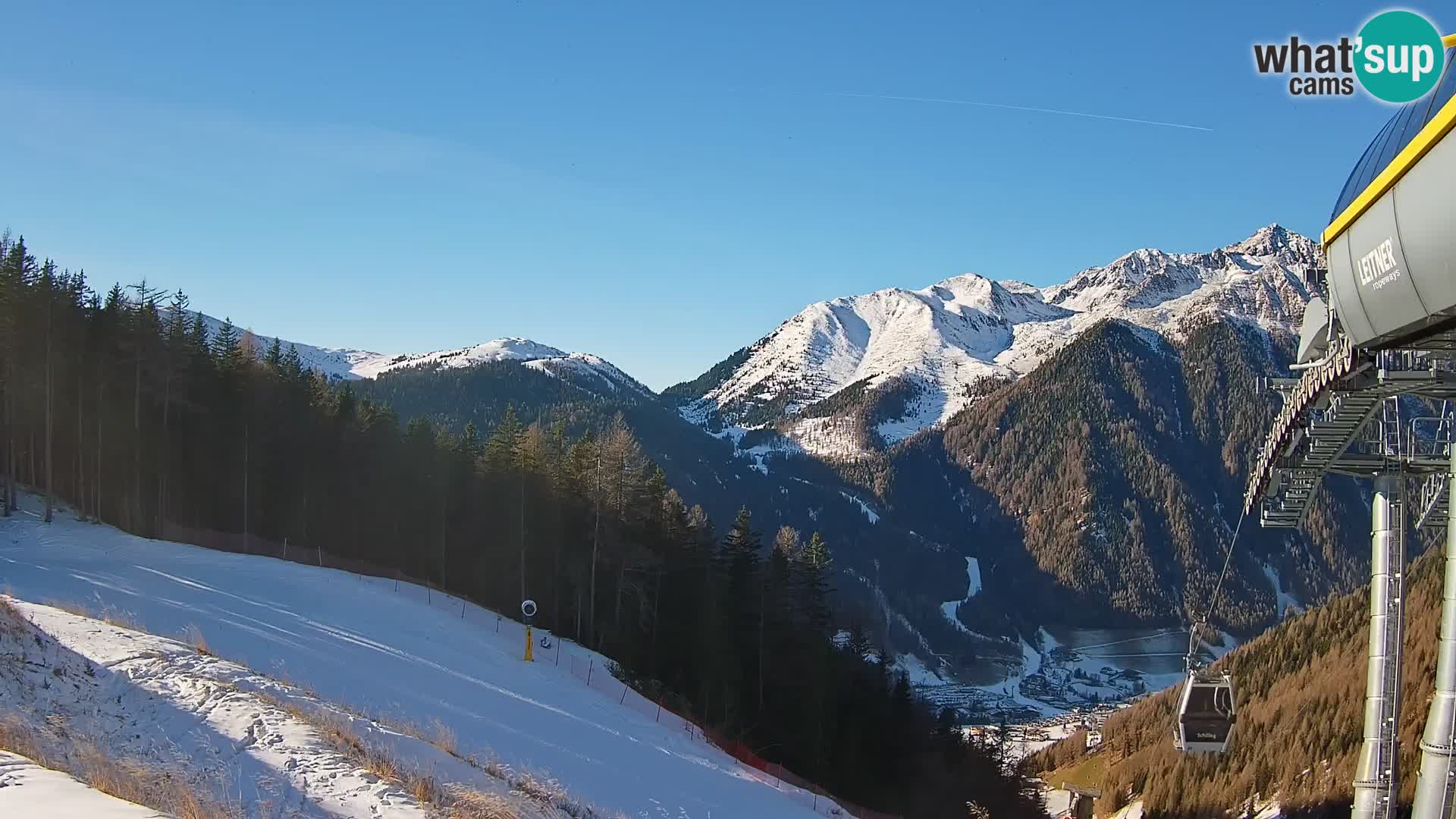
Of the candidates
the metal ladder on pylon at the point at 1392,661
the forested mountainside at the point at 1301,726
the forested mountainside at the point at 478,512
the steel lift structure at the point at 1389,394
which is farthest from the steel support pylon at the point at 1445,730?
the forested mountainside at the point at 478,512

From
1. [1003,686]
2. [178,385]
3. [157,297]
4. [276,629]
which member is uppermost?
[157,297]

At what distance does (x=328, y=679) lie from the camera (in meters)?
17.6

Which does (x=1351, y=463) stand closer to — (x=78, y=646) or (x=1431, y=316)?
(x=1431, y=316)

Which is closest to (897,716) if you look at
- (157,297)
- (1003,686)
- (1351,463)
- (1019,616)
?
(1351,463)

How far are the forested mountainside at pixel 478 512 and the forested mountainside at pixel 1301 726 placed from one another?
301 inches

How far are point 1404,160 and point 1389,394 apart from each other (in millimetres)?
8704

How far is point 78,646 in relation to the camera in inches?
561

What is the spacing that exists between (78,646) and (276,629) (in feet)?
22.7

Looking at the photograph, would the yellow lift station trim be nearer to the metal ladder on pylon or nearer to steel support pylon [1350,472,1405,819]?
the metal ladder on pylon

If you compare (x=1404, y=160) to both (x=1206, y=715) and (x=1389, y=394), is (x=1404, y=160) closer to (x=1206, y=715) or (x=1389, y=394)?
(x=1389, y=394)

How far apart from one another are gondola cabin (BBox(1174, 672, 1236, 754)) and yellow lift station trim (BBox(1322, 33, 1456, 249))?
420 inches

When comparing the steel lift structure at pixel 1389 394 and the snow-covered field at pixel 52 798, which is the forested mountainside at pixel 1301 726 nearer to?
the steel lift structure at pixel 1389 394

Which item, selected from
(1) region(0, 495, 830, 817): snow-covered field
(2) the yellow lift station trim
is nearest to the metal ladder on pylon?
(2) the yellow lift station trim

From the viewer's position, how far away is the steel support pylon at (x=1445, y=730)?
1206 centimetres
